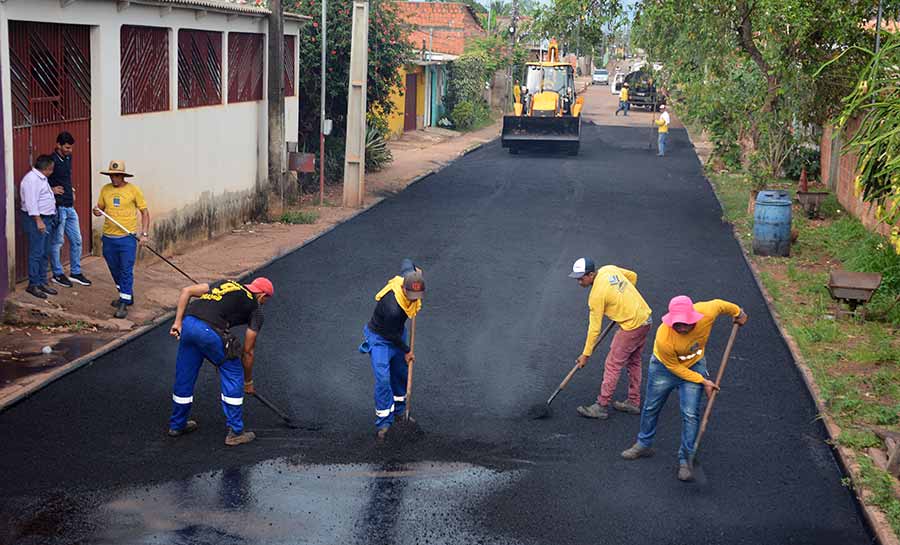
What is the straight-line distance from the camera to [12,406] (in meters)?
9.11

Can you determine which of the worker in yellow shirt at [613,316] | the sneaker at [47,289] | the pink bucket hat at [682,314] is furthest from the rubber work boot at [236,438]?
the sneaker at [47,289]

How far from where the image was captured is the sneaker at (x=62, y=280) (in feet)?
41.7

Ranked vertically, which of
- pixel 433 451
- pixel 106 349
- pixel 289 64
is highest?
pixel 289 64

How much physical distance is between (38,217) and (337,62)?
47.0ft

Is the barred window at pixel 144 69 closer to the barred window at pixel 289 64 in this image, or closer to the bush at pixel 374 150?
the barred window at pixel 289 64

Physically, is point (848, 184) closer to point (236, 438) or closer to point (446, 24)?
point (236, 438)

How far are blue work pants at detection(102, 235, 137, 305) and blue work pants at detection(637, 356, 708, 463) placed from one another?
21.8ft

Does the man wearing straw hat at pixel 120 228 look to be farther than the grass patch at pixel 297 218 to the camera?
No

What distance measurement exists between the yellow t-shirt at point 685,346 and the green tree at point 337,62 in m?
17.4

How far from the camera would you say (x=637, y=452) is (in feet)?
28.1

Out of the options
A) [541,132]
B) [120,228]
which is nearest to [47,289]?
[120,228]

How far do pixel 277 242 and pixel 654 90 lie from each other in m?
45.4

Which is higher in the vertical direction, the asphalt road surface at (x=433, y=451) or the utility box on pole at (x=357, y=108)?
the utility box on pole at (x=357, y=108)

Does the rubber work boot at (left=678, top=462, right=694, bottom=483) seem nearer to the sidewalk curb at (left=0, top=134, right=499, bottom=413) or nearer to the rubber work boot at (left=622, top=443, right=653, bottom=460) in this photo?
the rubber work boot at (left=622, top=443, right=653, bottom=460)
